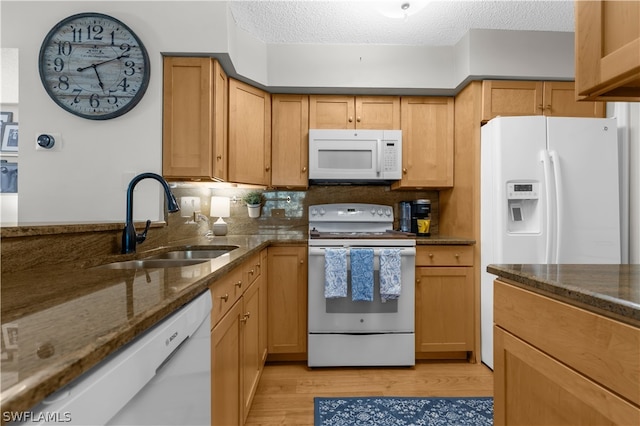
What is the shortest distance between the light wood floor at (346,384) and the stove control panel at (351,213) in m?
1.23

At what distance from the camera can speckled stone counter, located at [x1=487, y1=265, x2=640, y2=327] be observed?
2.07ft

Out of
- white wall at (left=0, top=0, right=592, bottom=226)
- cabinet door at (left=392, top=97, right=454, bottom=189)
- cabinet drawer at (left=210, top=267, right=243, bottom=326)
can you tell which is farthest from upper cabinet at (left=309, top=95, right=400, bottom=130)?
cabinet drawer at (left=210, top=267, right=243, bottom=326)

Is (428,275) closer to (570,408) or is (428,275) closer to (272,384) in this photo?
(272,384)

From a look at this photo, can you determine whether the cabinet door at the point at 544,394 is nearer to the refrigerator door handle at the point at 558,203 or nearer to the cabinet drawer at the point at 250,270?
the cabinet drawer at the point at 250,270

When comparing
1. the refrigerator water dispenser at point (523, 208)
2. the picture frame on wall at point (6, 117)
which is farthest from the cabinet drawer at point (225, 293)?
the picture frame on wall at point (6, 117)

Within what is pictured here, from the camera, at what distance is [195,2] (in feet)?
6.56

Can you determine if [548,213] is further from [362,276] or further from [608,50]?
[608,50]

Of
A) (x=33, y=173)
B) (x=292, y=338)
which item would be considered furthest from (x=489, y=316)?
(x=33, y=173)

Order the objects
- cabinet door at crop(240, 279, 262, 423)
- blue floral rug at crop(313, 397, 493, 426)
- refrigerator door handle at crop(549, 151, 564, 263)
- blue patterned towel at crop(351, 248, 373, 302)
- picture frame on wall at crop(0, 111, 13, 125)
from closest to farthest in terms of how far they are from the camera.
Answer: cabinet door at crop(240, 279, 262, 423) < blue floral rug at crop(313, 397, 493, 426) < refrigerator door handle at crop(549, 151, 564, 263) < blue patterned towel at crop(351, 248, 373, 302) < picture frame on wall at crop(0, 111, 13, 125)

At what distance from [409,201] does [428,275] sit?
80cm

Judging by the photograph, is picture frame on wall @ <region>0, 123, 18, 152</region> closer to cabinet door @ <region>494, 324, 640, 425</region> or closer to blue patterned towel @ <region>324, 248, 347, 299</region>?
blue patterned towel @ <region>324, 248, 347, 299</region>

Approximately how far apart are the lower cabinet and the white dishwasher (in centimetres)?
13

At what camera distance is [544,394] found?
0.82 m

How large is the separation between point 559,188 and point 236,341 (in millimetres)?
2222
